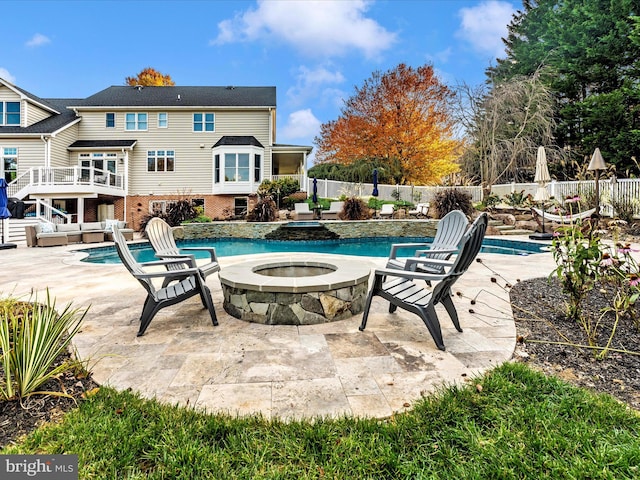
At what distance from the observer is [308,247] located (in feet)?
41.8

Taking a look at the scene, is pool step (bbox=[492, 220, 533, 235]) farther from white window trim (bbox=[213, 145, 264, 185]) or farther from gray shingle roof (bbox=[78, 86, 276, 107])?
gray shingle roof (bbox=[78, 86, 276, 107])

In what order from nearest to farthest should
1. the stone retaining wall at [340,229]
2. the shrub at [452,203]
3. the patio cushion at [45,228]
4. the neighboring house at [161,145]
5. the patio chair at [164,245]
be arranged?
the patio chair at [164,245] → the patio cushion at [45,228] → the stone retaining wall at [340,229] → the shrub at [452,203] → the neighboring house at [161,145]

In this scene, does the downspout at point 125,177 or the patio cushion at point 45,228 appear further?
the downspout at point 125,177

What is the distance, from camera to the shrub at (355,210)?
16.4m

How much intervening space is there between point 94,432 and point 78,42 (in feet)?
75.7

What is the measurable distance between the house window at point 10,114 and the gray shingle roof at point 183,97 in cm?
314

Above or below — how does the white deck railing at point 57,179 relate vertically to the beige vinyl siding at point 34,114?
below

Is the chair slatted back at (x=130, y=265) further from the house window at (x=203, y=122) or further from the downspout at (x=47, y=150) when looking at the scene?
the downspout at (x=47, y=150)

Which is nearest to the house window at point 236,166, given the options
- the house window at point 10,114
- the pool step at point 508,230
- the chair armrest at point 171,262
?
the house window at point 10,114

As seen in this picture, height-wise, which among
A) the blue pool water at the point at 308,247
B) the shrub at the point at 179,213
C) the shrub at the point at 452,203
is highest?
the shrub at the point at 452,203

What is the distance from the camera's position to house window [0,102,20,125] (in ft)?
61.9

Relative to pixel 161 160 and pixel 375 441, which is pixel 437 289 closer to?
pixel 375 441

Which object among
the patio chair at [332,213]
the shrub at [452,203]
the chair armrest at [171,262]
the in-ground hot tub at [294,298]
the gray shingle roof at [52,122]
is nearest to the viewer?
the chair armrest at [171,262]

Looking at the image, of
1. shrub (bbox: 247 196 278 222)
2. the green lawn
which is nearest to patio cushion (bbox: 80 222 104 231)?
shrub (bbox: 247 196 278 222)
